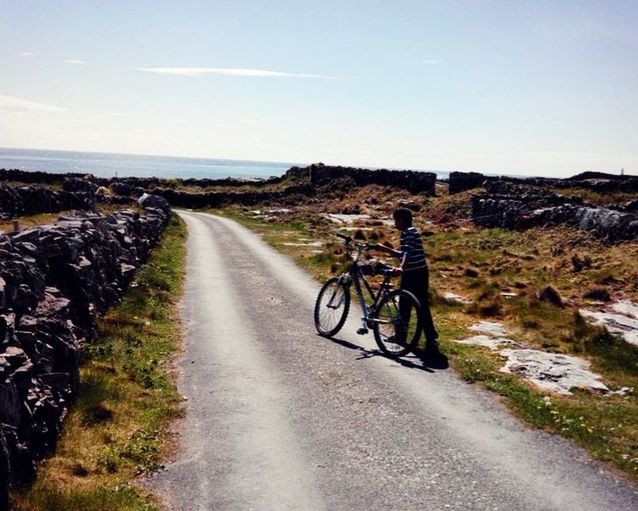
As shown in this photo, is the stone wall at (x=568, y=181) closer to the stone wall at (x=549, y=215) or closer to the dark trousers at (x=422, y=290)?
the stone wall at (x=549, y=215)

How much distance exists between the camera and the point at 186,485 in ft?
22.6

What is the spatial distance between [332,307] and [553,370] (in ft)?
16.1

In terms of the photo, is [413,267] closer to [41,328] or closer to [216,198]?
[41,328]

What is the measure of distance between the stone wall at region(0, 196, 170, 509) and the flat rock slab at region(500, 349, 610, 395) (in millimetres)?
8153

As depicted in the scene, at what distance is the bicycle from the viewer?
12016mm

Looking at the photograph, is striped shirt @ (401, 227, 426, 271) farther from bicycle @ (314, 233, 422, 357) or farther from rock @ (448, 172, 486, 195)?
rock @ (448, 172, 486, 195)

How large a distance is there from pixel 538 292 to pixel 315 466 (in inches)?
515

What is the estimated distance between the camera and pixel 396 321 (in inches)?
483

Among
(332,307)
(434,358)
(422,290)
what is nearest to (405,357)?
(434,358)

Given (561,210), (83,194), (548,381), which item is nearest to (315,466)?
(548,381)

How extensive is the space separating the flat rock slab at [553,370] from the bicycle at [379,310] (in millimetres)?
2150

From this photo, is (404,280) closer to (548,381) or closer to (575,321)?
(548,381)

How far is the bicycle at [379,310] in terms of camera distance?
1202cm

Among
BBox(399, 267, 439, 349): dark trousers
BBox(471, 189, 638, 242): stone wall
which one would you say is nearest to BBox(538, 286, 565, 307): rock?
BBox(399, 267, 439, 349): dark trousers
